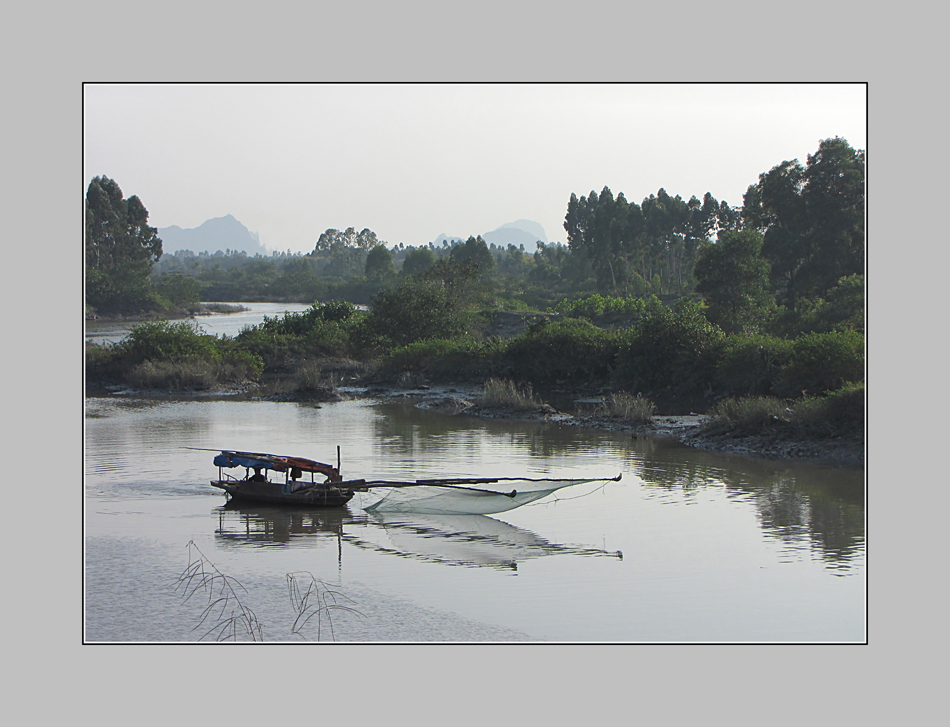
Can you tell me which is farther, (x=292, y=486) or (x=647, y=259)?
(x=647, y=259)

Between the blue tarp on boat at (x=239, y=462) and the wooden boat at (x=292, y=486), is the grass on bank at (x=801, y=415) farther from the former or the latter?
the blue tarp on boat at (x=239, y=462)

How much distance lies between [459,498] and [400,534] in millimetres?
1025

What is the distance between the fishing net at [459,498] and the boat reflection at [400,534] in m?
0.15

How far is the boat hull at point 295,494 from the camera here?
14.5 m

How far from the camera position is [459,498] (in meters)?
13.8

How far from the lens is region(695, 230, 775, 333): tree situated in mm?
38438

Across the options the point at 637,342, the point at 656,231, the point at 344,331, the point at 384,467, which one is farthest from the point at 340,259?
the point at 384,467

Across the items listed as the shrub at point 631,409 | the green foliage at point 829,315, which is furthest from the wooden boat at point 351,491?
the green foliage at point 829,315

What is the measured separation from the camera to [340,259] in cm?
14888

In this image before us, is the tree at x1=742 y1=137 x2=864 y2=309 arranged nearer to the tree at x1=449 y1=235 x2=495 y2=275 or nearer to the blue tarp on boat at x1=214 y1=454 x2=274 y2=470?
the blue tarp on boat at x1=214 y1=454 x2=274 y2=470

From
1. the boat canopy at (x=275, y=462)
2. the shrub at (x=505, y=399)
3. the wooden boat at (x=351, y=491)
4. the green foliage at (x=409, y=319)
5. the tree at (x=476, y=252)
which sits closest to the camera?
the wooden boat at (x=351, y=491)

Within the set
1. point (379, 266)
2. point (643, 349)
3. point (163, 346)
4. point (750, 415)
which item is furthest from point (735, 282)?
point (379, 266)

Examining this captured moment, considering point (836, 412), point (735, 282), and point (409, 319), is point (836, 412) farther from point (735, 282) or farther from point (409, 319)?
point (409, 319)

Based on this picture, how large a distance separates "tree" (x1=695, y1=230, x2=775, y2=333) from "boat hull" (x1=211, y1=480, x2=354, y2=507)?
27.0 meters
